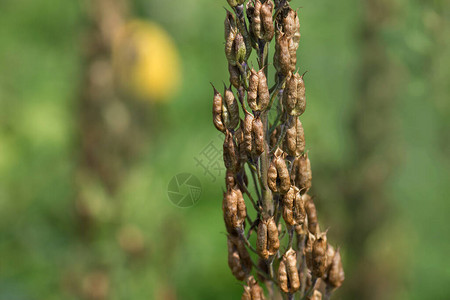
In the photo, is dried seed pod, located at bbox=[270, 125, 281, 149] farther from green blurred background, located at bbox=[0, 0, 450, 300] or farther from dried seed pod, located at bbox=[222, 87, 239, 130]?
green blurred background, located at bbox=[0, 0, 450, 300]

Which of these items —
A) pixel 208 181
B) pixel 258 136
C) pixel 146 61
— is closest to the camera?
pixel 258 136

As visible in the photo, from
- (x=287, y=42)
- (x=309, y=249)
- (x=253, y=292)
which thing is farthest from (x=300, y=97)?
(x=253, y=292)

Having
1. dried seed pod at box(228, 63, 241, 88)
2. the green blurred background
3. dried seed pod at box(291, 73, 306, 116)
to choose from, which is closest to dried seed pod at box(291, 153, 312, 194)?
dried seed pod at box(291, 73, 306, 116)

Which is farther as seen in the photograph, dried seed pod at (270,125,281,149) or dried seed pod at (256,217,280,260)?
dried seed pod at (270,125,281,149)

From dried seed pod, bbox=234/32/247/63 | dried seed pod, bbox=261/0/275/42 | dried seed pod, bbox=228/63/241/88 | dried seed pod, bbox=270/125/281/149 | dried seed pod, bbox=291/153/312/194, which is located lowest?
dried seed pod, bbox=291/153/312/194

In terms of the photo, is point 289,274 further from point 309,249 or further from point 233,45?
point 233,45

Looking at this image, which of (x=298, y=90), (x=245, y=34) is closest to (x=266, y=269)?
(x=298, y=90)
